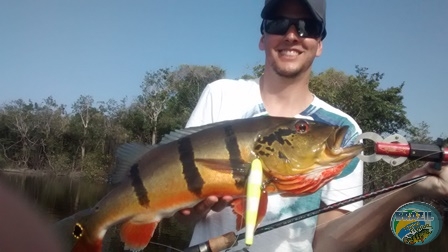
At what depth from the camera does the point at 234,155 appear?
2.13m

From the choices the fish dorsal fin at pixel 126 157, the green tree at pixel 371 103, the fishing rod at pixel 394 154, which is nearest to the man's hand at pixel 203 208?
the fishing rod at pixel 394 154

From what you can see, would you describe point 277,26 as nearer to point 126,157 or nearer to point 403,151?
point 403,151

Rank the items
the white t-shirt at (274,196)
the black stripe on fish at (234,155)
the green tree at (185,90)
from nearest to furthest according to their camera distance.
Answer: the black stripe on fish at (234,155)
the white t-shirt at (274,196)
the green tree at (185,90)

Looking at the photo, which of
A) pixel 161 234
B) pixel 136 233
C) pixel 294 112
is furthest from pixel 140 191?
pixel 161 234

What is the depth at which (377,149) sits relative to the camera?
2.15 meters

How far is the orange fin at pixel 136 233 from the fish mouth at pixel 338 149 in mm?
817

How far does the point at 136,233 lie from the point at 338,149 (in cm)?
94

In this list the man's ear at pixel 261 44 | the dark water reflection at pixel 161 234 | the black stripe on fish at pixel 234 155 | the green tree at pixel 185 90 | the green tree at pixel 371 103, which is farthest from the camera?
the green tree at pixel 185 90

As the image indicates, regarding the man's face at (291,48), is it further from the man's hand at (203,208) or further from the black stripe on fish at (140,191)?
the black stripe on fish at (140,191)

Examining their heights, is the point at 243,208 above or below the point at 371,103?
above

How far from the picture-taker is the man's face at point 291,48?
2646 millimetres

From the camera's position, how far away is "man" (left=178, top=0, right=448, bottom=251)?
258cm

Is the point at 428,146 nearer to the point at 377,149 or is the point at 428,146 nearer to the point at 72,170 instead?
the point at 377,149

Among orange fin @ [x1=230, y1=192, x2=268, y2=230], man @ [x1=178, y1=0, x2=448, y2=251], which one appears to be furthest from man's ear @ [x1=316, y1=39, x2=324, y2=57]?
orange fin @ [x1=230, y1=192, x2=268, y2=230]
